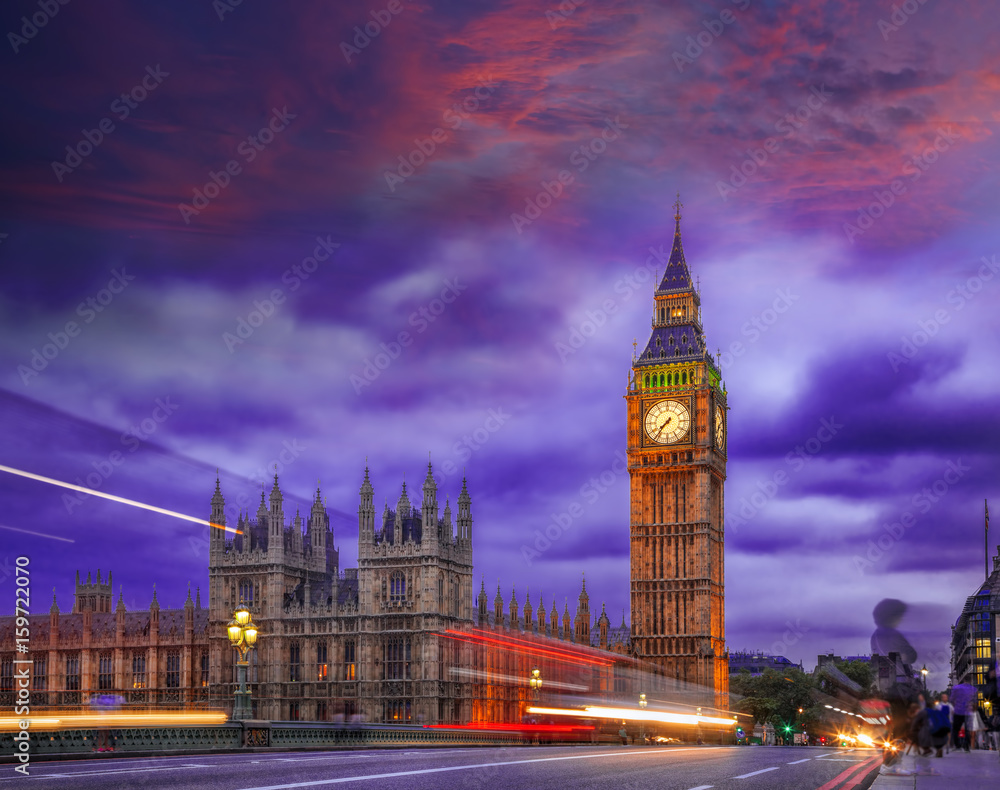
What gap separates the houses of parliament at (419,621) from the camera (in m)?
87.7

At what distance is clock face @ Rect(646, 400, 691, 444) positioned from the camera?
120 metres

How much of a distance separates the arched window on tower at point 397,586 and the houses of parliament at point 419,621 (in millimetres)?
100

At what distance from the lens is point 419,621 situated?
86875mm

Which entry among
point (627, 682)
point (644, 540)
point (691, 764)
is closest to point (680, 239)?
point (644, 540)

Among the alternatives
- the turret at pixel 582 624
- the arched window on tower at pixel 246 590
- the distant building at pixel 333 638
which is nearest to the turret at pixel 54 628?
the distant building at pixel 333 638

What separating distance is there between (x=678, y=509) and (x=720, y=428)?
443 inches

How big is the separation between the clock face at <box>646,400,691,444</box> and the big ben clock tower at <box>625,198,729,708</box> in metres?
0.10

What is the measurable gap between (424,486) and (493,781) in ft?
237

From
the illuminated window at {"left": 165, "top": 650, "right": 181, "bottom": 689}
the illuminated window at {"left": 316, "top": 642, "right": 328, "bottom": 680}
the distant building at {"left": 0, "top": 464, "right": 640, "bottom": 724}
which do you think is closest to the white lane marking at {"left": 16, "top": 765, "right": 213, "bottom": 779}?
the distant building at {"left": 0, "top": 464, "right": 640, "bottom": 724}

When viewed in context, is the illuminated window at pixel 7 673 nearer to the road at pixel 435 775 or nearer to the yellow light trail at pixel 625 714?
the yellow light trail at pixel 625 714

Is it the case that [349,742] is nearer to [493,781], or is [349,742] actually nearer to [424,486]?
[493,781]

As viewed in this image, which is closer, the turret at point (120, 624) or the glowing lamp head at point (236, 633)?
the glowing lamp head at point (236, 633)

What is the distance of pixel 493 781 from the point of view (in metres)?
17.0

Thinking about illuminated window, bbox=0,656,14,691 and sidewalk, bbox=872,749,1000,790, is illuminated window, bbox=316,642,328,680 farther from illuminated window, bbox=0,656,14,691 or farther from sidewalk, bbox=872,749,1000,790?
sidewalk, bbox=872,749,1000,790
